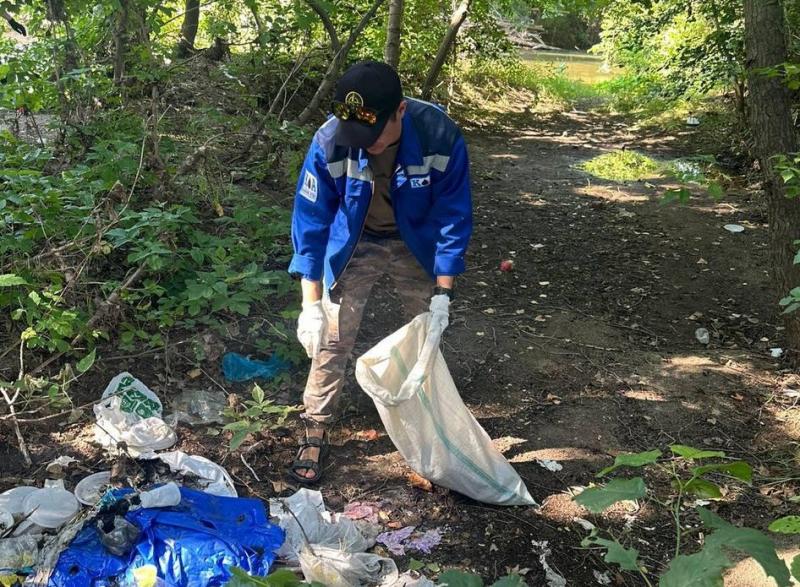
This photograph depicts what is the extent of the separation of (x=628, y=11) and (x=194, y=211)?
779 centimetres

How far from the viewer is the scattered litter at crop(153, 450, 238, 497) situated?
258 cm

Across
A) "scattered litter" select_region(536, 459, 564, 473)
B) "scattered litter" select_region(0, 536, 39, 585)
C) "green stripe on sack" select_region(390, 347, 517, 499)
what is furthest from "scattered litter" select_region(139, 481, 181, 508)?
"scattered litter" select_region(536, 459, 564, 473)

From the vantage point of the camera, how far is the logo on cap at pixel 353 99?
2.32 m

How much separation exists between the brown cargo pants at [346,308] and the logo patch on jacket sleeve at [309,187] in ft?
0.97

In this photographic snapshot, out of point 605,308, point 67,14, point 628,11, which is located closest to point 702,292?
point 605,308

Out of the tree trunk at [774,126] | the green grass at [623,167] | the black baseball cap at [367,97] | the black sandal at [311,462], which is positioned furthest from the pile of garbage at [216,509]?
the green grass at [623,167]

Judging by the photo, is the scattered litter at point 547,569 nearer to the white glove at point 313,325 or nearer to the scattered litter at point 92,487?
the white glove at point 313,325

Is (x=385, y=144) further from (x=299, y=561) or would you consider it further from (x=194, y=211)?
(x=194, y=211)

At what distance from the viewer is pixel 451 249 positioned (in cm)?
264

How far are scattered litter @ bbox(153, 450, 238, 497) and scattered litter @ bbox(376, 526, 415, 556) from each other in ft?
1.80

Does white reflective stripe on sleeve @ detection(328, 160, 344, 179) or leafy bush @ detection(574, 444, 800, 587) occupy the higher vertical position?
white reflective stripe on sleeve @ detection(328, 160, 344, 179)

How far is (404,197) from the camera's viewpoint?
2.62 m

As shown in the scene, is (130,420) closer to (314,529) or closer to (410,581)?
(314,529)

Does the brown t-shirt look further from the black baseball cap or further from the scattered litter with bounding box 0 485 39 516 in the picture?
the scattered litter with bounding box 0 485 39 516
